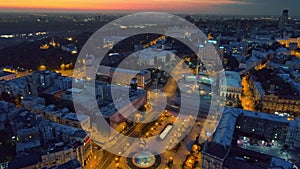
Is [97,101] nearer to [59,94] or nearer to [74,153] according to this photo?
[59,94]

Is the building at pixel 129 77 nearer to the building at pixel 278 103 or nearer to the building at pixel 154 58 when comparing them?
the building at pixel 154 58

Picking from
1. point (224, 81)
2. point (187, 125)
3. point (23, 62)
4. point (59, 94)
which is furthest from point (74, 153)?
point (23, 62)

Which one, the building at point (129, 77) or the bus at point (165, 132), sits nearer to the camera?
the bus at point (165, 132)

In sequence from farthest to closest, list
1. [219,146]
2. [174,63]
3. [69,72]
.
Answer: [174,63] → [69,72] → [219,146]

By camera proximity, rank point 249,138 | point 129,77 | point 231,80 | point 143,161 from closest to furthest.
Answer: point 143,161, point 249,138, point 231,80, point 129,77

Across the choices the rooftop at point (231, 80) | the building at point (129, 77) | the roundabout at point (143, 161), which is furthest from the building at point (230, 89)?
the roundabout at point (143, 161)

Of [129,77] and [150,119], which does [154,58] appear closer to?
[129,77]

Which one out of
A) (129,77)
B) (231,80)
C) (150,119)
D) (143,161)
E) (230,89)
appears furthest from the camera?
(129,77)

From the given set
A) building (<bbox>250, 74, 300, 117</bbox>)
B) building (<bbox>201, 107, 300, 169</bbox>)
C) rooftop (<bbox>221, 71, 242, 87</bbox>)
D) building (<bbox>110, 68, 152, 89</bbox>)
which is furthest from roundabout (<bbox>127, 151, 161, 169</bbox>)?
rooftop (<bbox>221, 71, 242, 87</bbox>)

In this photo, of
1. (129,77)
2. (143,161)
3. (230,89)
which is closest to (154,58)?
(129,77)
